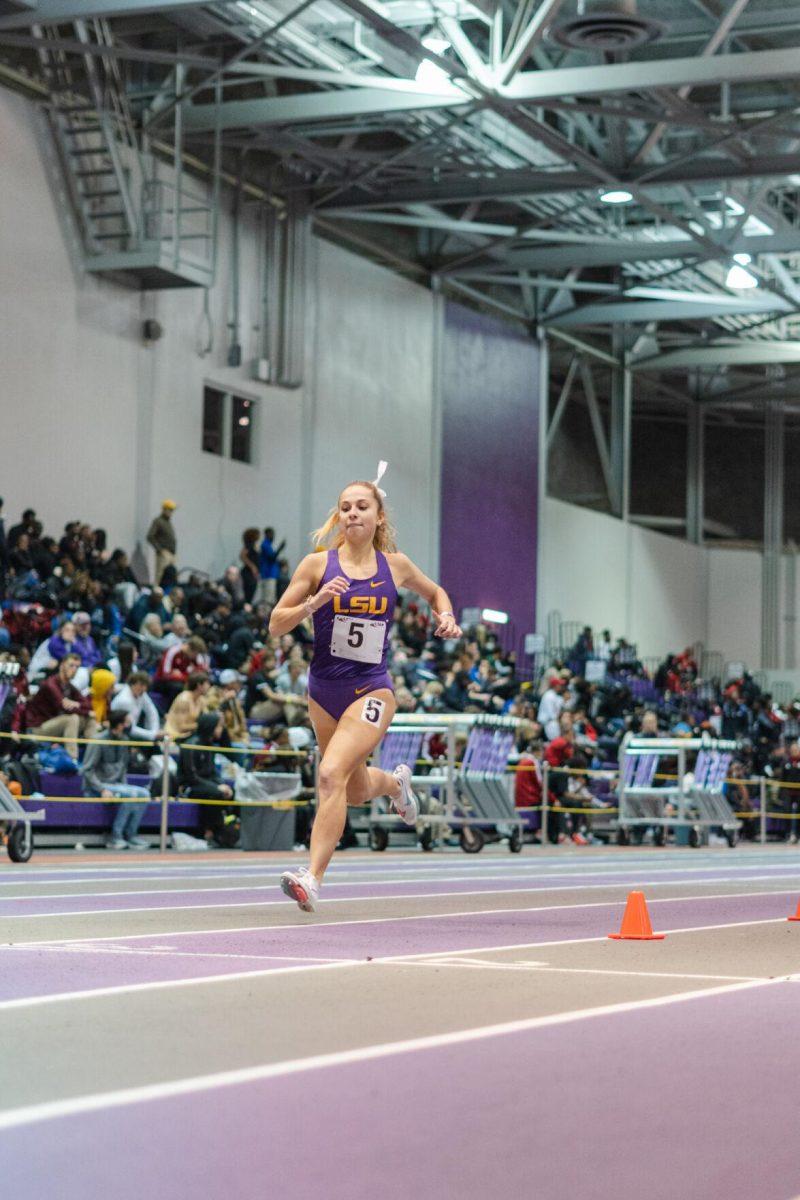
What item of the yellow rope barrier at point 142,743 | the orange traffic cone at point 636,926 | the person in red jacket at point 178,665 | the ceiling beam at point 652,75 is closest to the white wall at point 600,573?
the ceiling beam at point 652,75

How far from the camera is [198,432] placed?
1216 inches

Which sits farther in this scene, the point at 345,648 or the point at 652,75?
the point at 652,75

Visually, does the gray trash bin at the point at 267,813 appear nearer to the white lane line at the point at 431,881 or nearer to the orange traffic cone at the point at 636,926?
the white lane line at the point at 431,881

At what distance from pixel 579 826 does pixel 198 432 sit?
9051 mm

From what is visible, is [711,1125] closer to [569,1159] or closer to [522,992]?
[569,1159]

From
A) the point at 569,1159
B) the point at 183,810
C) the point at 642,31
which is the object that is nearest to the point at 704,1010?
the point at 569,1159

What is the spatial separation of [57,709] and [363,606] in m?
10.0

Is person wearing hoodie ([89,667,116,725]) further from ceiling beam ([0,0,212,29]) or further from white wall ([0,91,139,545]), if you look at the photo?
ceiling beam ([0,0,212,29])

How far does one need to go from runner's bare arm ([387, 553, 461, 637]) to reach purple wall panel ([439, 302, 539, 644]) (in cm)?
2767

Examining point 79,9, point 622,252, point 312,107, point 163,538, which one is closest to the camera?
point 79,9

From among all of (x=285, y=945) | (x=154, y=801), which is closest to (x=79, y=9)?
(x=154, y=801)

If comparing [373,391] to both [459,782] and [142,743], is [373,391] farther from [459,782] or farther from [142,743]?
[142,743]

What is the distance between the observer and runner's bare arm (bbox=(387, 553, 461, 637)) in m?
9.75

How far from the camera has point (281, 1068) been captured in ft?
14.6
